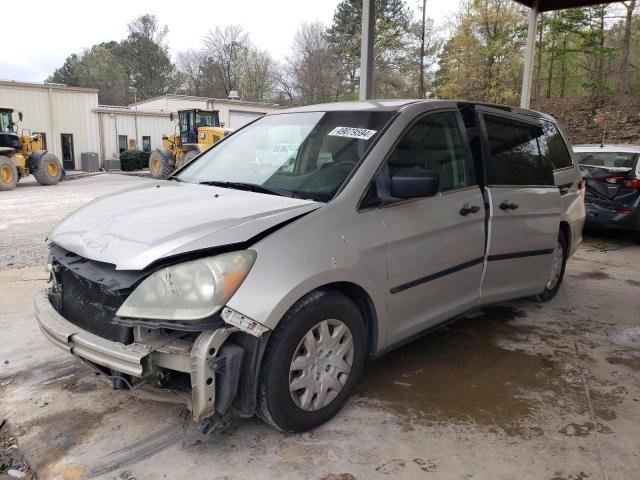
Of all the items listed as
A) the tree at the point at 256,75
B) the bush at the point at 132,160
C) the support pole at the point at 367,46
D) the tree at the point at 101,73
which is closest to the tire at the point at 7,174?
the bush at the point at 132,160

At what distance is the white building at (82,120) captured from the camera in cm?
2662

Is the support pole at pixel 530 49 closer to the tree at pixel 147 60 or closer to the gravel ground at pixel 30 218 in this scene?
the gravel ground at pixel 30 218

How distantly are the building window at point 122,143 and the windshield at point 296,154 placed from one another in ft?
97.8

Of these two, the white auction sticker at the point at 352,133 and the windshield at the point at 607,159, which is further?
the windshield at the point at 607,159

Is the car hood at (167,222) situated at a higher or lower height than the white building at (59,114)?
lower

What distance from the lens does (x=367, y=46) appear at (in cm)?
726

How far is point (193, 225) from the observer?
2355 mm

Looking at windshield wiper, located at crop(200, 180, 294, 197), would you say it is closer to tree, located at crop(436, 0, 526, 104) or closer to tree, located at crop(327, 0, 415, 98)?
tree, located at crop(436, 0, 526, 104)

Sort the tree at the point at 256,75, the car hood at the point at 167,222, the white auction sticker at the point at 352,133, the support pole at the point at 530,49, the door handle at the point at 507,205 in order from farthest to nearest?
the tree at the point at 256,75 < the support pole at the point at 530,49 < the door handle at the point at 507,205 < the white auction sticker at the point at 352,133 < the car hood at the point at 167,222

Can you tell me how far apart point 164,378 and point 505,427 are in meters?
1.77

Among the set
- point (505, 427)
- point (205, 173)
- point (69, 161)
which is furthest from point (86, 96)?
point (505, 427)

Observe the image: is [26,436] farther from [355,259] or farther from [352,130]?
[352,130]

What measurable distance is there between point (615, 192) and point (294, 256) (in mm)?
6961

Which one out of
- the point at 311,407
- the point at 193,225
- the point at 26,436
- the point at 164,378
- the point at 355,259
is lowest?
the point at 26,436
